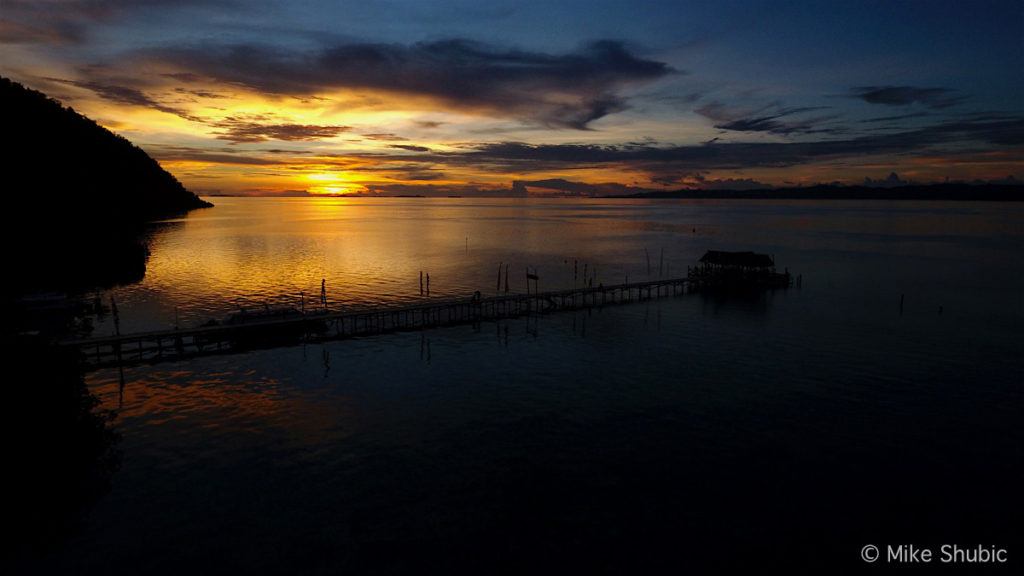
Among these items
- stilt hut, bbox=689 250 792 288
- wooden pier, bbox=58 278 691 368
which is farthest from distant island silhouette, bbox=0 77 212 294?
stilt hut, bbox=689 250 792 288

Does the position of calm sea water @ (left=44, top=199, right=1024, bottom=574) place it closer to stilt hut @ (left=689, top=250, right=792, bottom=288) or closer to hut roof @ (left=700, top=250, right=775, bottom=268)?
stilt hut @ (left=689, top=250, right=792, bottom=288)

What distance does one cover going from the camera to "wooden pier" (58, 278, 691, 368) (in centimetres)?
4375

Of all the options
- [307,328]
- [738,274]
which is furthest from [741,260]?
[307,328]

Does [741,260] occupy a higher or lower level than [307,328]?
higher

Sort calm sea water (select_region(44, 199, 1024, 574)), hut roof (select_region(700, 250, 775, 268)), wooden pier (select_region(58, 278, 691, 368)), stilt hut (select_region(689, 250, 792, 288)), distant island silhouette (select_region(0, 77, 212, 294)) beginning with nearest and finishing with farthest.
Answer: calm sea water (select_region(44, 199, 1024, 574))
wooden pier (select_region(58, 278, 691, 368))
hut roof (select_region(700, 250, 775, 268))
stilt hut (select_region(689, 250, 792, 288))
distant island silhouette (select_region(0, 77, 212, 294))

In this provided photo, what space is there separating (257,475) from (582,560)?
16122 millimetres

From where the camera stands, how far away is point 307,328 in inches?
2030

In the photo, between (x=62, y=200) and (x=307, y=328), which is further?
(x=62, y=200)

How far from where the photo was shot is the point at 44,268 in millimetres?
80750

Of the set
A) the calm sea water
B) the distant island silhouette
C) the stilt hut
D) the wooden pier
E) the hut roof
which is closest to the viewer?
the calm sea water

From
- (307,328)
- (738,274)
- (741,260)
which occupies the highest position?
(741,260)

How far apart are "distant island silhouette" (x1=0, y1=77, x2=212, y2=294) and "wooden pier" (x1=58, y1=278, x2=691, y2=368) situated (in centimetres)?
3171

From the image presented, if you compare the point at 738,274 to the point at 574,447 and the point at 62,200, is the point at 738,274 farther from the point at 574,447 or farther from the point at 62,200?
the point at 62,200

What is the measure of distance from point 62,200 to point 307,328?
104m
